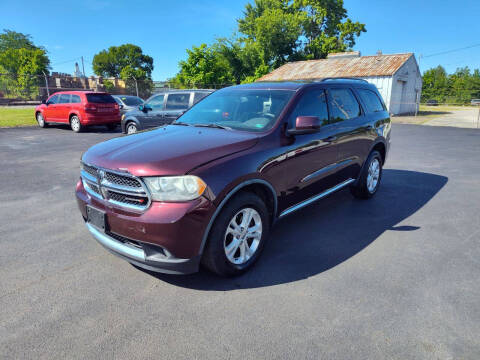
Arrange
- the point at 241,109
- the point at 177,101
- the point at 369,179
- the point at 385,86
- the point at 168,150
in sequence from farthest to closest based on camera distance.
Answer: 1. the point at 385,86
2. the point at 177,101
3. the point at 369,179
4. the point at 241,109
5. the point at 168,150

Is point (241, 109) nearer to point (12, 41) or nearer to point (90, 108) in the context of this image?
point (90, 108)

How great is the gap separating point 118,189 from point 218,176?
0.84 meters

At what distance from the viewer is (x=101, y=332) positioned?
7.59 ft

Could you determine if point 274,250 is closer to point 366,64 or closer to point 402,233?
point 402,233

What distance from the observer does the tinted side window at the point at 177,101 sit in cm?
1020

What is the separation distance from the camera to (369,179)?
17.2ft

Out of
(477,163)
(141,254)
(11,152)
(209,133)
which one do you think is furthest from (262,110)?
(11,152)

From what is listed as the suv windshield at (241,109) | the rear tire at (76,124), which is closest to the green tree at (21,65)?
the rear tire at (76,124)

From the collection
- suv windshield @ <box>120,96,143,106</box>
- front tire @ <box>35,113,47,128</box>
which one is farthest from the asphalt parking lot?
suv windshield @ <box>120,96,143,106</box>

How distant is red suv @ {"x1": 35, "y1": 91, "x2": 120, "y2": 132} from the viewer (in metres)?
13.4

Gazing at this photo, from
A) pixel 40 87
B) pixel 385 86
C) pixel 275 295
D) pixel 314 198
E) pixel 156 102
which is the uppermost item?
pixel 40 87

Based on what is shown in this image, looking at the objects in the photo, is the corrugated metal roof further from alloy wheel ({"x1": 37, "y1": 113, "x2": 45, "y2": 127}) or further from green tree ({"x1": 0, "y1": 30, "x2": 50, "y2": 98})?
green tree ({"x1": 0, "y1": 30, "x2": 50, "y2": 98})

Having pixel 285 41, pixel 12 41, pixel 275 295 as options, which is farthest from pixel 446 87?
pixel 12 41

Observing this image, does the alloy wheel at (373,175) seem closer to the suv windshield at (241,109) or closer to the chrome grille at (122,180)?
the suv windshield at (241,109)
